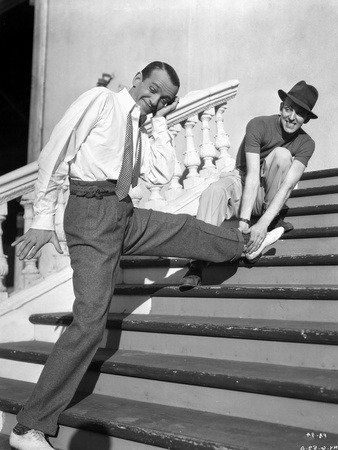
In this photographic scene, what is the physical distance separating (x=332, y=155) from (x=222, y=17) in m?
2.08

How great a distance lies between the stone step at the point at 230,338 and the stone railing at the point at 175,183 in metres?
0.58

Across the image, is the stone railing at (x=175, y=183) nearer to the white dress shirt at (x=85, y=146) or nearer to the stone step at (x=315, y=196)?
the stone step at (x=315, y=196)

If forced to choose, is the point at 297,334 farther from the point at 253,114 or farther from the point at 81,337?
the point at 253,114

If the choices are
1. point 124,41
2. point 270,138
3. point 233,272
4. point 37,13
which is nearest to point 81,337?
point 233,272

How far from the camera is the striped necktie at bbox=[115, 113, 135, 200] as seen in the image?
2.21 metres

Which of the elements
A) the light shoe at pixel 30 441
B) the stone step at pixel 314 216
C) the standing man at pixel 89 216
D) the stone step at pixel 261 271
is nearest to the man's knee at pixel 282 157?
the stone step at pixel 314 216

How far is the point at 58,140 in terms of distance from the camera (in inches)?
82.3

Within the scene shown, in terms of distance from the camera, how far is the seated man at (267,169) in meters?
3.18

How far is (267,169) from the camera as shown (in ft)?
11.1

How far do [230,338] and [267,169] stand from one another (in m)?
1.36

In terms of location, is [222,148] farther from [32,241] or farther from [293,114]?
[32,241]

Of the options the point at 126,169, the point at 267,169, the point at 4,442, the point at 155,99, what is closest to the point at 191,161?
the point at 267,169

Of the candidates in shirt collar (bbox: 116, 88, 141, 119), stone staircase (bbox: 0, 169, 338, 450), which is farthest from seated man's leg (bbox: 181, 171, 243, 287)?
shirt collar (bbox: 116, 88, 141, 119)

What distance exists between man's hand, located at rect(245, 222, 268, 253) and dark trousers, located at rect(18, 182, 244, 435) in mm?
618
